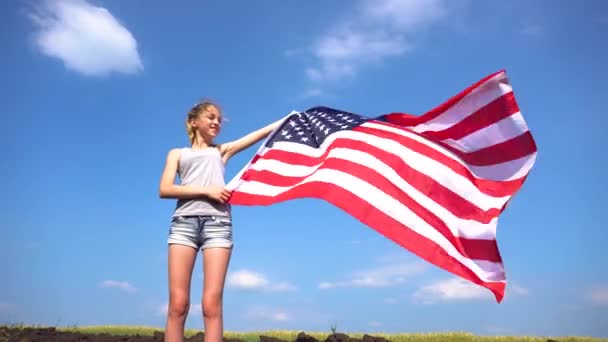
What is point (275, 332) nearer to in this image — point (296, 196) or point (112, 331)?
point (112, 331)

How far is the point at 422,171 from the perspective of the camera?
5.73 metres

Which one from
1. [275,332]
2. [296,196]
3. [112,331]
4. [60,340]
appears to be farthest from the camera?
[112,331]

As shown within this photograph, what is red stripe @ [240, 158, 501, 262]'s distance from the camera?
5320 millimetres

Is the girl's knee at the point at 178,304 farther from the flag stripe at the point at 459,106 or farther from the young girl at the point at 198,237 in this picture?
the flag stripe at the point at 459,106

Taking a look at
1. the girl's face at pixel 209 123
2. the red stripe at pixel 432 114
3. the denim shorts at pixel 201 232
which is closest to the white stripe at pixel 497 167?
the red stripe at pixel 432 114

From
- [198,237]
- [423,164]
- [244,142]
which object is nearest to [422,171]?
[423,164]

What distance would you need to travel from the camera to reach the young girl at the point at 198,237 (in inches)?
191

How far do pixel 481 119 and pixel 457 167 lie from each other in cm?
58

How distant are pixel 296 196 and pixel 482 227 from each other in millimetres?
1808

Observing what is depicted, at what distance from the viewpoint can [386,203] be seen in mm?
5363

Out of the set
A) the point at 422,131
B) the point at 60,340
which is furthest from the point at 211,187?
Answer: the point at 60,340

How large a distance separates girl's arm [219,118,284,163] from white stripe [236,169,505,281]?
1.08ft

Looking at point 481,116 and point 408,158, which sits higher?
point 481,116

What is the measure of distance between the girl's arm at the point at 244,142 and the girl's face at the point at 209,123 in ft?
0.59
